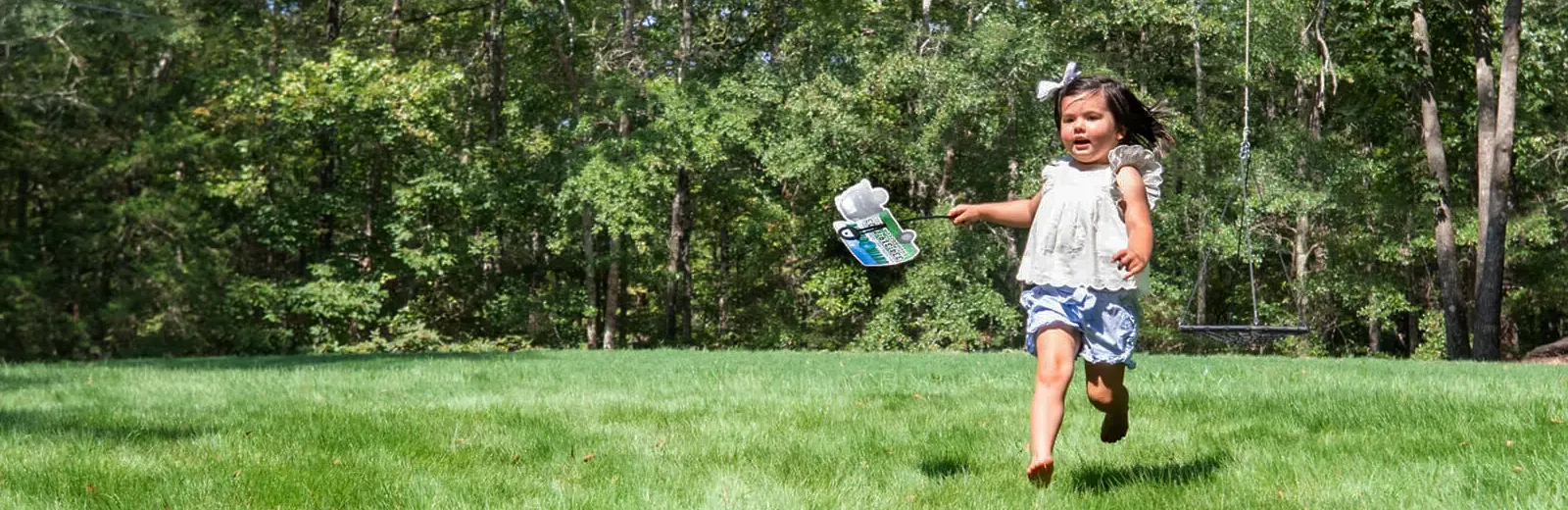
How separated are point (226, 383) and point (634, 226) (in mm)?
16624

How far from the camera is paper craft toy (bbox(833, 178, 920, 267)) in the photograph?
206 inches

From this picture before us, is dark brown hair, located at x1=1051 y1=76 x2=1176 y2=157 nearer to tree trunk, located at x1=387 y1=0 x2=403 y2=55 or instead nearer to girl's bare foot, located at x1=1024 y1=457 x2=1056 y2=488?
girl's bare foot, located at x1=1024 y1=457 x2=1056 y2=488

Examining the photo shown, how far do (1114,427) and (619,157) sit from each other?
942 inches

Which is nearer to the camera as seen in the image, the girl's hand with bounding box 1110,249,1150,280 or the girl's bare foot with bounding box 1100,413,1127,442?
the girl's hand with bounding box 1110,249,1150,280

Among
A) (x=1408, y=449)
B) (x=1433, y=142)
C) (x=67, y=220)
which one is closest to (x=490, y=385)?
(x=1408, y=449)

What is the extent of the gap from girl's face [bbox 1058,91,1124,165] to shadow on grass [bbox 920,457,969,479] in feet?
4.08

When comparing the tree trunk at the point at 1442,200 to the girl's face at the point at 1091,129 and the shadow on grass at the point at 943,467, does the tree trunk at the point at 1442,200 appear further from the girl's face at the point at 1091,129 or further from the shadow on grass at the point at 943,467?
the shadow on grass at the point at 943,467

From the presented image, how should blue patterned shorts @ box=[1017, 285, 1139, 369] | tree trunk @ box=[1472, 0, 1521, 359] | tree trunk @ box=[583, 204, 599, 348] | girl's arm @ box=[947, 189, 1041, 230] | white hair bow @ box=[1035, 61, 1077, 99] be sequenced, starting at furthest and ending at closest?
1. tree trunk @ box=[583, 204, 599, 348]
2. tree trunk @ box=[1472, 0, 1521, 359]
3. white hair bow @ box=[1035, 61, 1077, 99]
4. girl's arm @ box=[947, 189, 1041, 230]
5. blue patterned shorts @ box=[1017, 285, 1139, 369]

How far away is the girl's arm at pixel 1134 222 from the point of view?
472cm

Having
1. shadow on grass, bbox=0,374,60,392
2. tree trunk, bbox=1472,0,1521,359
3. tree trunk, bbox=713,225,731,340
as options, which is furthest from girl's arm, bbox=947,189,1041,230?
tree trunk, bbox=713,225,731,340

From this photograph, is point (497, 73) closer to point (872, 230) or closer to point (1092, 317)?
point (872, 230)

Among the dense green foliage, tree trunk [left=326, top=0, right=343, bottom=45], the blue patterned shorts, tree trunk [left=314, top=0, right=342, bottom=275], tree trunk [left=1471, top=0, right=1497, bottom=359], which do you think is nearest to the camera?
the blue patterned shorts

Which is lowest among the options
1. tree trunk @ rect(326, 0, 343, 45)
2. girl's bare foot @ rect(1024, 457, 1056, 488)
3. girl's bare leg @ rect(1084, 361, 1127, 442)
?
girl's bare foot @ rect(1024, 457, 1056, 488)

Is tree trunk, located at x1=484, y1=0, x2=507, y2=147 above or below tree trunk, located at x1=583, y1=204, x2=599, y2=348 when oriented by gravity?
above
